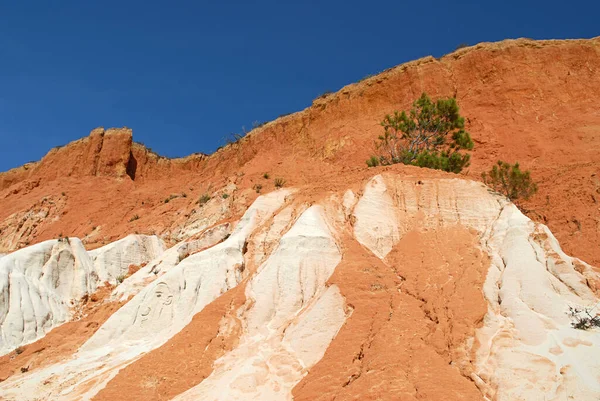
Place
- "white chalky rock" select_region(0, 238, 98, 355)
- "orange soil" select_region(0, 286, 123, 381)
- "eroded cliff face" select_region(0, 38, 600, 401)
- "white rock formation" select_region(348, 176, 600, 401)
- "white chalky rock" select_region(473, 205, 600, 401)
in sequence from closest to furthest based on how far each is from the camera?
1. "white chalky rock" select_region(473, 205, 600, 401)
2. "white rock formation" select_region(348, 176, 600, 401)
3. "eroded cliff face" select_region(0, 38, 600, 401)
4. "orange soil" select_region(0, 286, 123, 381)
5. "white chalky rock" select_region(0, 238, 98, 355)

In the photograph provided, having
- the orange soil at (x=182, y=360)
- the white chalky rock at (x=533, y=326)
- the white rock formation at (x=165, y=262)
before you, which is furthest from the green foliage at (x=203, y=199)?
the white chalky rock at (x=533, y=326)

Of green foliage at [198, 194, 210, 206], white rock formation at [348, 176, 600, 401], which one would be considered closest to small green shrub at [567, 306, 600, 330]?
white rock formation at [348, 176, 600, 401]

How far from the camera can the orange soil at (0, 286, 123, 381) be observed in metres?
11.1

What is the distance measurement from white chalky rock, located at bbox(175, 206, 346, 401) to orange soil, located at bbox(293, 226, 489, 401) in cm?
37

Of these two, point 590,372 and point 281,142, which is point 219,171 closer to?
point 281,142

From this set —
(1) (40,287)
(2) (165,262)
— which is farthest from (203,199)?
(1) (40,287)

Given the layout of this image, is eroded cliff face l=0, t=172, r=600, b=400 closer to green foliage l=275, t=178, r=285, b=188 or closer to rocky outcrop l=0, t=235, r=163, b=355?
rocky outcrop l=0, t=235, r=163, b=355

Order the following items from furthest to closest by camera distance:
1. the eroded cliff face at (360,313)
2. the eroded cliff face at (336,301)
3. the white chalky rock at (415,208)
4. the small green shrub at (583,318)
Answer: the white chalky rock at (415,208), the small green shrub at (583,318), the eroded cliff face at (336,301), the eroded cliff face at (360,313)

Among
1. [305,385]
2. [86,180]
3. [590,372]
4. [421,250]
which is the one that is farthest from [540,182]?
[86,180]

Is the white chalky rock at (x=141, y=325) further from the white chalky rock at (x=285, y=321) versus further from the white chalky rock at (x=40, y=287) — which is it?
the white chalky rock at (x=40, y=287)

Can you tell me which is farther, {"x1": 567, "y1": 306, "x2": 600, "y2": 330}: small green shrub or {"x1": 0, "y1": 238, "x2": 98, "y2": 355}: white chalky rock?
{"x1": 0, "y1": 238, "x2": 98, "y2": 355}: white chalky rock

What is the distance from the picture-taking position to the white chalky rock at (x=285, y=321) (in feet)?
27.8

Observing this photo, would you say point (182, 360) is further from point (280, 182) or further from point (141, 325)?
point (280, 182)

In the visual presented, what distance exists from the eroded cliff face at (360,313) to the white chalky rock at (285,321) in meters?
0.03
